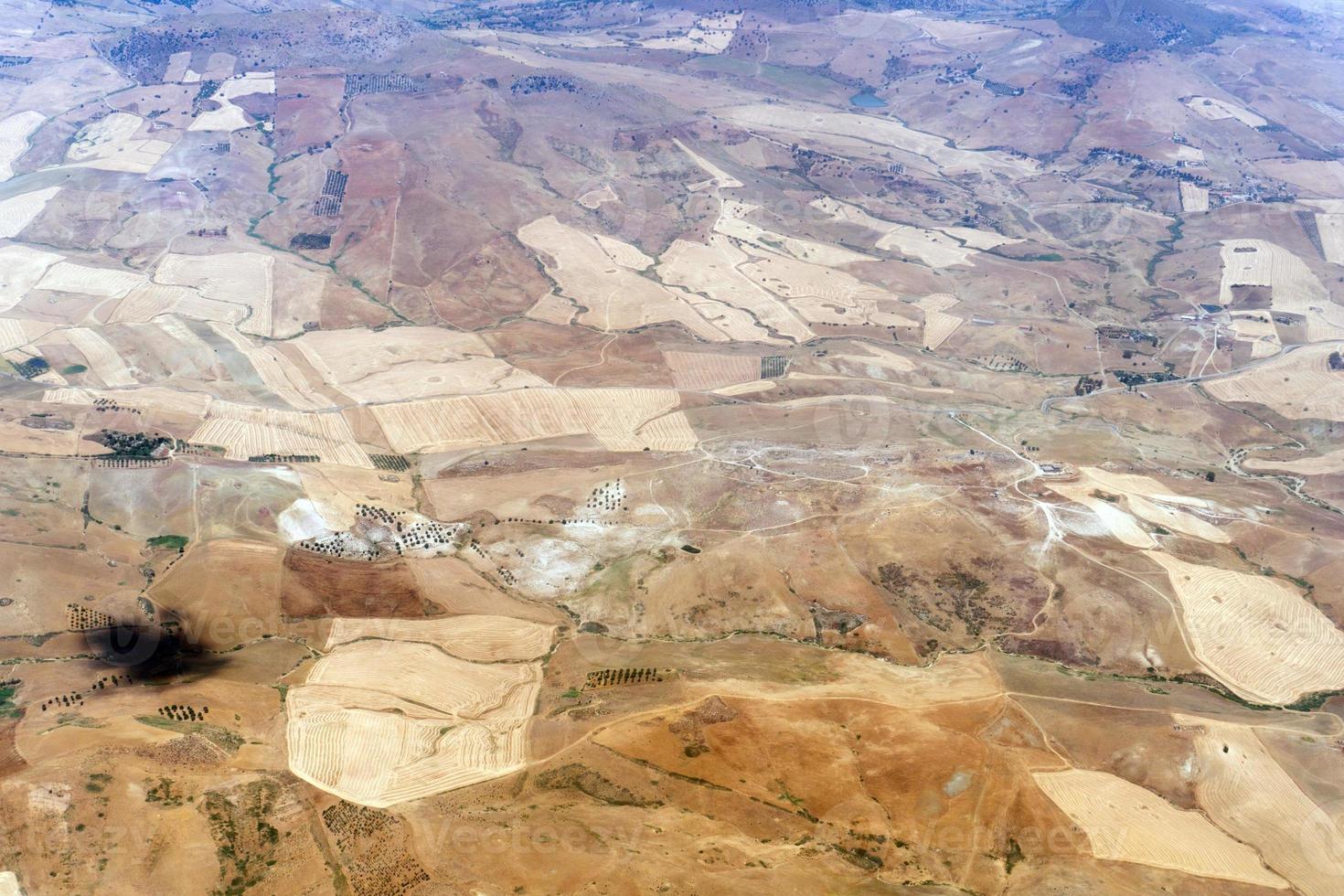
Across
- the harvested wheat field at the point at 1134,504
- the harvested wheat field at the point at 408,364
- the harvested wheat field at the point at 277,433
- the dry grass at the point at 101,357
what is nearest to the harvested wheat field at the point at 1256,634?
the harvested wheat field at the point at 1134,504

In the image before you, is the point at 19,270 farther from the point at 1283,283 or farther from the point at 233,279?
the point at 1283,283

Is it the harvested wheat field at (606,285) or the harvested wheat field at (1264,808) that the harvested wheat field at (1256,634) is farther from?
the harvested wheat field at (606,285)

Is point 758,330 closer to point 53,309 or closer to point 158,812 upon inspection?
point 53,309

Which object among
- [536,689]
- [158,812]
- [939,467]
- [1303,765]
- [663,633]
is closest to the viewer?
[158,812]

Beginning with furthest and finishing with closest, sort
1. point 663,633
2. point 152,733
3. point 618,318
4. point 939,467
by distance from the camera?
point 618,318 < point 939,467 < point 663,633 < point 152,733

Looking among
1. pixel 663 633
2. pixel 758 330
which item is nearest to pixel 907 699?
pixel 663 633

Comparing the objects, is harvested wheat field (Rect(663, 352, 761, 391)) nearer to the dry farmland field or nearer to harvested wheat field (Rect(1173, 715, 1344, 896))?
the dry farmland field
